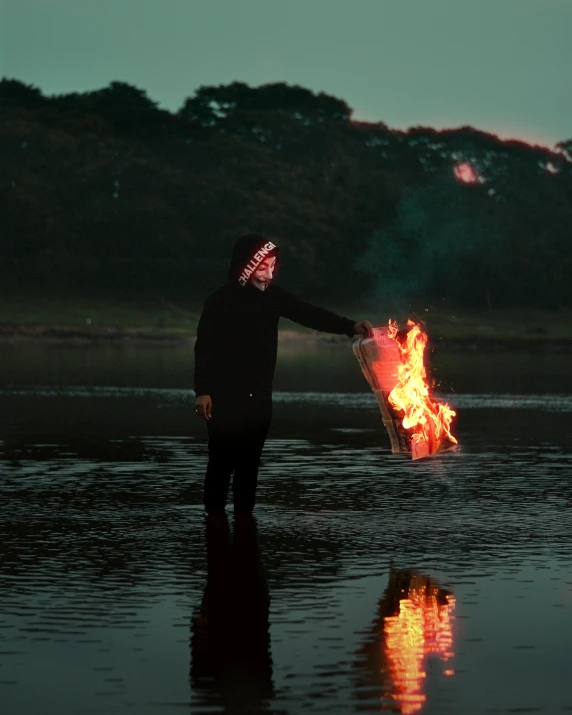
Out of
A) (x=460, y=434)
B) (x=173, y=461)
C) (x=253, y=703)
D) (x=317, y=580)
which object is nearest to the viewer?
(x=253, y=703)

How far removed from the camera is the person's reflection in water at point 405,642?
6973 millimetres

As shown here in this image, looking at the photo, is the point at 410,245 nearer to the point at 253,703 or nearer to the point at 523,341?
the point at 523,341

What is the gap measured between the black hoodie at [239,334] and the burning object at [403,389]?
2.34 feet

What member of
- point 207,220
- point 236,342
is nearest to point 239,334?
point 236,342

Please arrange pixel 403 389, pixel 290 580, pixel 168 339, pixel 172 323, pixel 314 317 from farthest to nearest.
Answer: pixel 172 323 → pixel 168 339 → pixel 403 389 → pixel 314 317 → pixel 290 580

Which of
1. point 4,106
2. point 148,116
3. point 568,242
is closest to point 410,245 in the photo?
point 568,242

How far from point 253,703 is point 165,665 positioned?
2.45ft

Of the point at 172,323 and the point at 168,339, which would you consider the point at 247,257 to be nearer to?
the point at 168,339

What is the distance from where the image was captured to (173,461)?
57.3 feet

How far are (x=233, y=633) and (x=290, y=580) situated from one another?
1.55m

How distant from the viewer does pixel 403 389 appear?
42.3 ft

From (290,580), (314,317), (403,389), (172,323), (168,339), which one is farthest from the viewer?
(172,323)

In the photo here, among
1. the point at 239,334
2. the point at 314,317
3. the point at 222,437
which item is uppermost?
the point at 314,317

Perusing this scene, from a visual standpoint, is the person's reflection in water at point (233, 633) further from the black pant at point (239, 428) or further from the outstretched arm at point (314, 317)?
the outstretched arm at point (314, 317)
